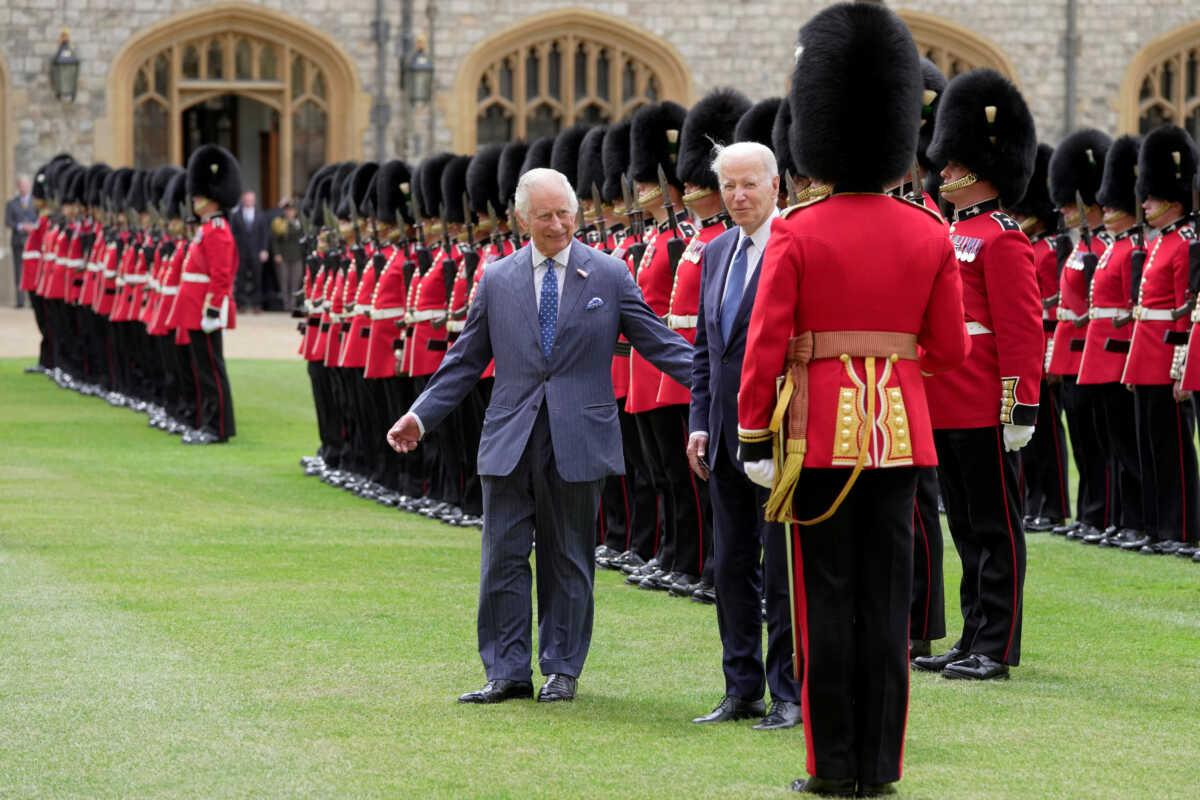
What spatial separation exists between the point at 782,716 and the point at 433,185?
234 inches

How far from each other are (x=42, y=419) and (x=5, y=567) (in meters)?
6.96

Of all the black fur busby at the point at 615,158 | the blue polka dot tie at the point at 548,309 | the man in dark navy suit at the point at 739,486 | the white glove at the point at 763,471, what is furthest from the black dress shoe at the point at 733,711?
the black fur busby at the point at 615,158

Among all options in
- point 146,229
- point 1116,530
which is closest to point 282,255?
point 146,229

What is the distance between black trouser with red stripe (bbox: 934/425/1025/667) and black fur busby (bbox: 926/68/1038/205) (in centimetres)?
79

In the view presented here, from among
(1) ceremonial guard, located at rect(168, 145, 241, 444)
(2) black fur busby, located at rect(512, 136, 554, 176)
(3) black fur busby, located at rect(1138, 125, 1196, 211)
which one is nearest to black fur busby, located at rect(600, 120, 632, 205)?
(2) black fur busby, located at rect(512, 136, 554, 176)

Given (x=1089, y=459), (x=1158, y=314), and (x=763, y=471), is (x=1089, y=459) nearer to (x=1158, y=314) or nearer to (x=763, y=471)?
(x=1158, y=314)

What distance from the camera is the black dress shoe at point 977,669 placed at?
19.9ft

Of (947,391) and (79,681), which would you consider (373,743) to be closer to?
(79,681)

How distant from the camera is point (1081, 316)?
→ 31.3 ft

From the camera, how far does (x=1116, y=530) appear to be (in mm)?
9273

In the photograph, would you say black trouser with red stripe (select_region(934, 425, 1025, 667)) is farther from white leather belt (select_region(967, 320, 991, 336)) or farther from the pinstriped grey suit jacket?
the pinstriped grey suit jacket

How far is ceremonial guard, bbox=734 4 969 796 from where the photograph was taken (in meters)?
4.61

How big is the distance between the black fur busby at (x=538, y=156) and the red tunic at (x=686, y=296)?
245 centimetres

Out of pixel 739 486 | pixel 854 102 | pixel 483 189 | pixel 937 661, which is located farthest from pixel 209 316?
pixel 854 102
